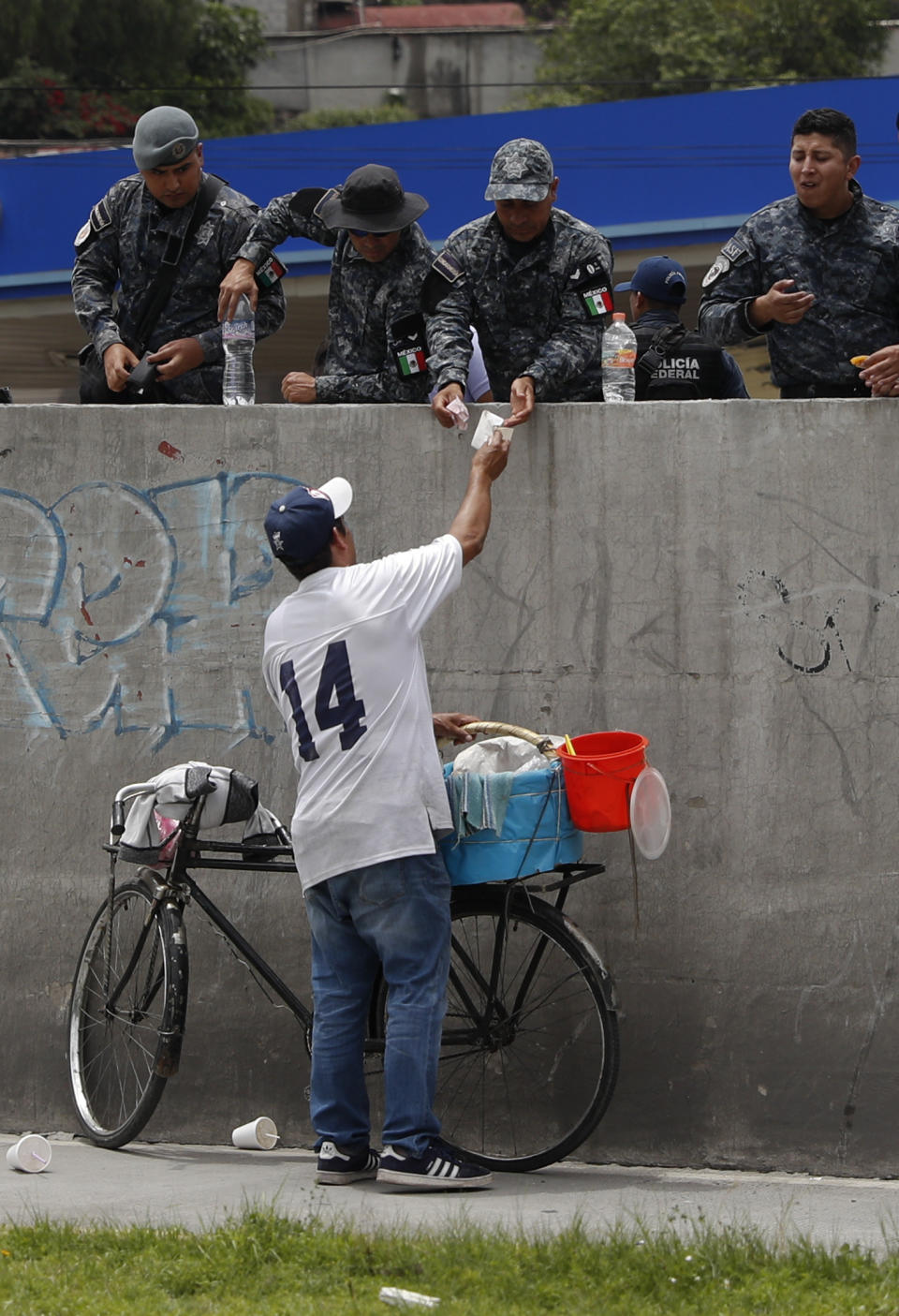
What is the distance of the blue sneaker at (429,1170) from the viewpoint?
4848mm

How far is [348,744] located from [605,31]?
4715 centimetres

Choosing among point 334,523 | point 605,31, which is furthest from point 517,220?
point 605,31

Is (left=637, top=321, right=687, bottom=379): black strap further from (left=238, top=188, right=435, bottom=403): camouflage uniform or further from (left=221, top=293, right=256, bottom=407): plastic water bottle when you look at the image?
(left=221, top=293, right=256, bottom=407): plastic water bottle

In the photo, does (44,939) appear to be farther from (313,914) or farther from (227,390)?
(227,390)

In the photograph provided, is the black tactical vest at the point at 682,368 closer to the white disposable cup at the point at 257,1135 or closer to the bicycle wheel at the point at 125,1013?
the bicycle wheel at the point at 125,1013

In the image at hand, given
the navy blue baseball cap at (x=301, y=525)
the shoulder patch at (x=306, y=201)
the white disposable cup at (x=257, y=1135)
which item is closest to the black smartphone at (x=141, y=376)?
the shoulder patch at (x=306, y=201)

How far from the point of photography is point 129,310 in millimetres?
6414

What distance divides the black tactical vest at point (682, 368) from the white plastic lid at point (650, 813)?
6.36 feet

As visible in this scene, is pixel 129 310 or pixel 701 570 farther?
pixel 129 310

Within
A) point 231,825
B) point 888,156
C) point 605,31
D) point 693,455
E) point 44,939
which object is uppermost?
point 605,31

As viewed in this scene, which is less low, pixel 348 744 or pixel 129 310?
pixel 129 310

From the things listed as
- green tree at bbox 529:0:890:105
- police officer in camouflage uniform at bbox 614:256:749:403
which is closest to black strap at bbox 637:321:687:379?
police officer in camouflage uniform at bbox 614:256:749:403

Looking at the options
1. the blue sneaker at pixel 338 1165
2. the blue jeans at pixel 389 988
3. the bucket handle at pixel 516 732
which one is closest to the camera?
the blue jeans at pixel 389 988

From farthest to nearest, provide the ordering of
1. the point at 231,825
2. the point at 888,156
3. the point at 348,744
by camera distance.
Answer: the point at 888,156, the point at 231,825, the point at 348,744
